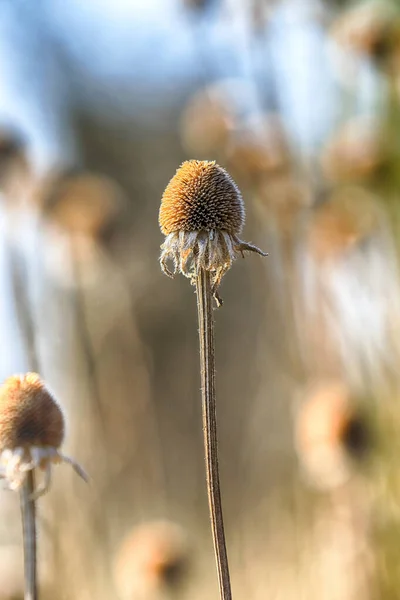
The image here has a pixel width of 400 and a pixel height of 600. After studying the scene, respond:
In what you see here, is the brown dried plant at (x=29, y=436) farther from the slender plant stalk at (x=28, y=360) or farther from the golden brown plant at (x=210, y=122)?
the golden brown plant at (x=210, y=122)

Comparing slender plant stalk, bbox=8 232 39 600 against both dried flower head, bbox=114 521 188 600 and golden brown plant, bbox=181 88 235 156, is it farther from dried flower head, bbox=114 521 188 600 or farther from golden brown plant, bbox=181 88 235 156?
golden brown plant, bbox=181 88 235 156

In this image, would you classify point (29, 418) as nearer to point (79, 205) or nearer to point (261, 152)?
point (261, 152)

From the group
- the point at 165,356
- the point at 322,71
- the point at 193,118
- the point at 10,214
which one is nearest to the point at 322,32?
the point at 322,71

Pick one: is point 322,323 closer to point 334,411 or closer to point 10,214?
point 334,411

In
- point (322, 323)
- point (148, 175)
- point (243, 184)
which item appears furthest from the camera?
point (148, 175)

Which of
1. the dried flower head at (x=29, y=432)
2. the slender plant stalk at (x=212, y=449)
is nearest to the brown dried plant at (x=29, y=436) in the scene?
the dried flower head at (x=29, y=432)

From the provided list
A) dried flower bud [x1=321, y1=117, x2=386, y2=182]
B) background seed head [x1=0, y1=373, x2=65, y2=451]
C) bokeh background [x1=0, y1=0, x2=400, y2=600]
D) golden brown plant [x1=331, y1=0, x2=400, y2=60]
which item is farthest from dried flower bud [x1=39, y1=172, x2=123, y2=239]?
background seed head [x1=0, y1=373, x2=65, y2=451]
